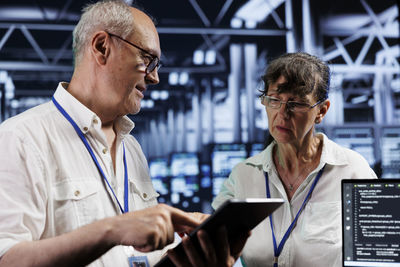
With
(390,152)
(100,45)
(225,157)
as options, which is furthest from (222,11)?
(100,45)

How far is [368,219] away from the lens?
165cm

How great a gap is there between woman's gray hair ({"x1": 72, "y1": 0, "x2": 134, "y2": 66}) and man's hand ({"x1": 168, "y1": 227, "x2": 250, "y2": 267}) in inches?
29.6

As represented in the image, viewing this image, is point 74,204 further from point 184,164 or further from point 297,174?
point 184,164

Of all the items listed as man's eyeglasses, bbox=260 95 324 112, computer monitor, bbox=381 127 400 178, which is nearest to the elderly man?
man's eyeglasses, bbox=260 95 324 112

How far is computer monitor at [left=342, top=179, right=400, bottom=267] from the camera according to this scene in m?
1.62

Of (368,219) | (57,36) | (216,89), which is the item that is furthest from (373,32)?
(368,219)

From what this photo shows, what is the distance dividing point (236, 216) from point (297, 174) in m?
1.00

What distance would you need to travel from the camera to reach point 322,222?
191cm

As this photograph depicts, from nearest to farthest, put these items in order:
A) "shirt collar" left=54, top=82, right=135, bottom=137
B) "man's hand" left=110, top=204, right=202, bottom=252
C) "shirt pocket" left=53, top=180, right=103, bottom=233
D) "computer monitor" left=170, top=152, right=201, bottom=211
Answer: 1. "man's hand" left=110, top=204, right=202, bottom=252
2. "shirt pocket" left=53, top=180, right=103, bottom=233
3. "shirt collar" left=54, top=82, right=135, bottom=137
4. "computer monitor" left=170, top=152, right=201, bottom=211

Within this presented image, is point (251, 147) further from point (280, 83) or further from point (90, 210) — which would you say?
point (90, 210)

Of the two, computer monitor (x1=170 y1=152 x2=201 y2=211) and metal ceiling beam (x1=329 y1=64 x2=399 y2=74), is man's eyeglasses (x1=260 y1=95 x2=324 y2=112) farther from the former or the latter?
metal ceiling beam (x1=329 y1=64 x2=399 y2=74)

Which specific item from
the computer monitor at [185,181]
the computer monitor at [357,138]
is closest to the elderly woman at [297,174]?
the computer monitor at [185,181]

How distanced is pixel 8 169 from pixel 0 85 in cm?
341

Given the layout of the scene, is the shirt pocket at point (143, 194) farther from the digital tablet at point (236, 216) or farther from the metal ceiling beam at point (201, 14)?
the metal ceiling beam at point (201, 14)
